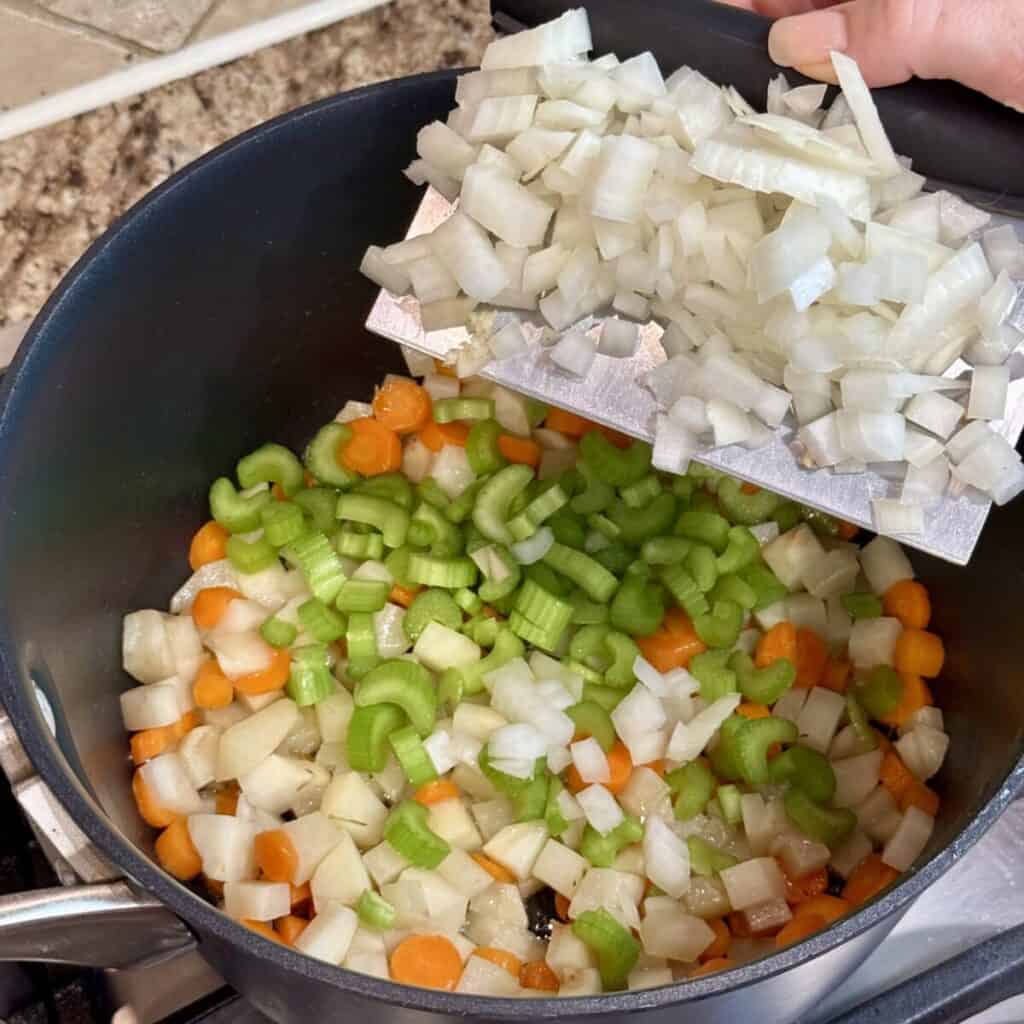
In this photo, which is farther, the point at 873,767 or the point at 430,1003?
the point at 873,767

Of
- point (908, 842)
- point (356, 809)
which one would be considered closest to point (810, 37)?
point (908, 842)

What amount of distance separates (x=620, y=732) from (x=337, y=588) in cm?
40

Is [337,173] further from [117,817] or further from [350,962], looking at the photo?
[350,962]

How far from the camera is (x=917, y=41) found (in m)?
1.07

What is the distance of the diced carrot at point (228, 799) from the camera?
1403 mm

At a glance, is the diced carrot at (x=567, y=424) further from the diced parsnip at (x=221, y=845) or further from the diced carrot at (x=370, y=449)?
the diced parsnip at (x=221, y=845)

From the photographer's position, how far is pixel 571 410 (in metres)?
1.24

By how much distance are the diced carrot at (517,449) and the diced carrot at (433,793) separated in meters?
0.44

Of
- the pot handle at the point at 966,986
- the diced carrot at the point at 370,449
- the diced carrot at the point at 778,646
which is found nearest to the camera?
the pot handle at the point at 966,986

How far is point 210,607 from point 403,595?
0.24 m

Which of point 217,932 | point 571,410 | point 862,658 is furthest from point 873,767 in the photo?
point 217,932

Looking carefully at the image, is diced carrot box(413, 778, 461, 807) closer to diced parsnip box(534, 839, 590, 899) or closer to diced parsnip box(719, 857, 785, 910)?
diced parsnip box(534, 839, 590, 899)

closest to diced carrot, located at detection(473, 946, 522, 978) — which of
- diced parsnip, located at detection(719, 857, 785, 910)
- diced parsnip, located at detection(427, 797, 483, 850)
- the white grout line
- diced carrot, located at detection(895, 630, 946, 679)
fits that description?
diced parsnip, located at detection(427, 797, 483, 850)

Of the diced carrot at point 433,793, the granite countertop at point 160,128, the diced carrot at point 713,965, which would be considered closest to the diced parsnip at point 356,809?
the diced carrot at point 433,793
